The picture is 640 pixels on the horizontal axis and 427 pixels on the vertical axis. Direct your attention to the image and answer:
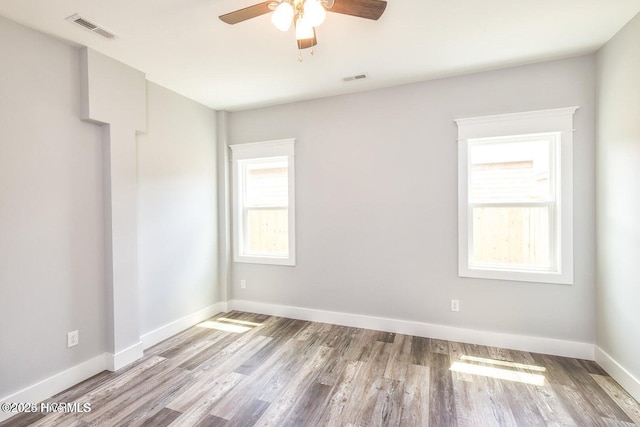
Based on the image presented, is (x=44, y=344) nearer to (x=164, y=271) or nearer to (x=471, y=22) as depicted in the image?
(x=164, y=271)

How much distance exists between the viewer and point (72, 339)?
238cm

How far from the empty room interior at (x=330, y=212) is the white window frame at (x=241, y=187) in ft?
0.14

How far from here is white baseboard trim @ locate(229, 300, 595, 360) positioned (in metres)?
2.71

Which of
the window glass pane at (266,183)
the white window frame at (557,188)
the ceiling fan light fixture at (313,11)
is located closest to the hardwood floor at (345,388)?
the white window frame at (557,188)

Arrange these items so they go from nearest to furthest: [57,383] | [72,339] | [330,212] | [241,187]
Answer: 1. [57,383]
2. [72,339]
3. [330,212]
4. [241,187]

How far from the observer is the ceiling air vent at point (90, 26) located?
2035 mm

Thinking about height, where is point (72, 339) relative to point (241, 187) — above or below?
below

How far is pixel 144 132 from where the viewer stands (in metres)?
2.90

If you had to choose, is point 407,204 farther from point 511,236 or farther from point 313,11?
point 313,11

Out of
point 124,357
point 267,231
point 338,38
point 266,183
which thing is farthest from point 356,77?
point 124,357

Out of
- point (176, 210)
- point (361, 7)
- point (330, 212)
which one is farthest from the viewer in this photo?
point (330, 212)

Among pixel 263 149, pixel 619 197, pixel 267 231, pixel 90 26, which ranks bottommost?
pixel 267 231

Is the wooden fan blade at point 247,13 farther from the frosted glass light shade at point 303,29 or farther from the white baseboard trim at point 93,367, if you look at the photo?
the white baseboard trim at point 93,367

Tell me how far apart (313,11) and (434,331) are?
3107mm
